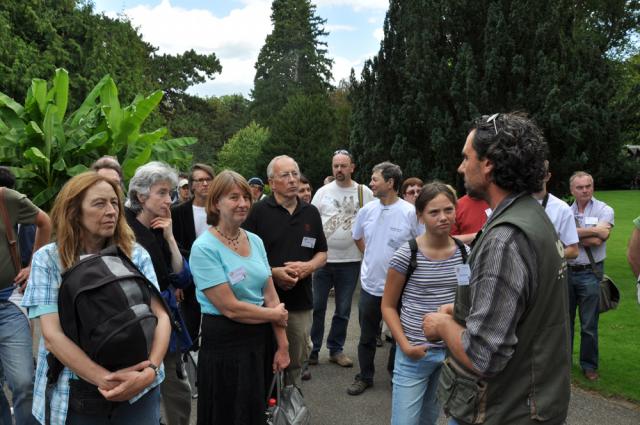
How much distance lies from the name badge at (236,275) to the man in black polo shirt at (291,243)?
100cm

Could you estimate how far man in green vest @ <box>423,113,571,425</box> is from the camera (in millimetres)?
1861

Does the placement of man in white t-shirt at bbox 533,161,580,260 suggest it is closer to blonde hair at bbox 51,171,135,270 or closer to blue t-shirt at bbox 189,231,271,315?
blue t-shirt at bbox 189,231,271,315

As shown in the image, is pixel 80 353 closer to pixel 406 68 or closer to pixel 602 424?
pixel 602 424

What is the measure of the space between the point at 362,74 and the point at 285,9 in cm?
4444

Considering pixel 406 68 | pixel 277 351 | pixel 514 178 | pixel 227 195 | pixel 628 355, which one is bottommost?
pixel 628 355

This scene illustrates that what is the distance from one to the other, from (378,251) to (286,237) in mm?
1155

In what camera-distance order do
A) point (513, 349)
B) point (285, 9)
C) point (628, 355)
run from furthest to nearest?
point (285, 9), point (628, 355), point (513, 349)

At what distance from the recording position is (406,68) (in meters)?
12.0

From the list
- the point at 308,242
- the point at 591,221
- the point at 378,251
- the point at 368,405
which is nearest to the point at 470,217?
the point at 378,251

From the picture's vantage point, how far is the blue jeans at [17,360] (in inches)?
138

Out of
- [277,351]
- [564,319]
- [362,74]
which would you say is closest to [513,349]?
[564,319]

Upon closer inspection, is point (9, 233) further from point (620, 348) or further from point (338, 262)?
point (620, 348)

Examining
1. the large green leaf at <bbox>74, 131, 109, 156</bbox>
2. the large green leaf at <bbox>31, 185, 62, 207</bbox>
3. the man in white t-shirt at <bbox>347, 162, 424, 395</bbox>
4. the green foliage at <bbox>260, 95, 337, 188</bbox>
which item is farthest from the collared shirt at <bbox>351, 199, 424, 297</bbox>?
the green foliage at <bbox>260, 95, 337, 188</bbox>

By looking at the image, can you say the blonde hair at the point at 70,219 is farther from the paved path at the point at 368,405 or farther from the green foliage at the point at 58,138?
the green foliage at the point at 58,138
